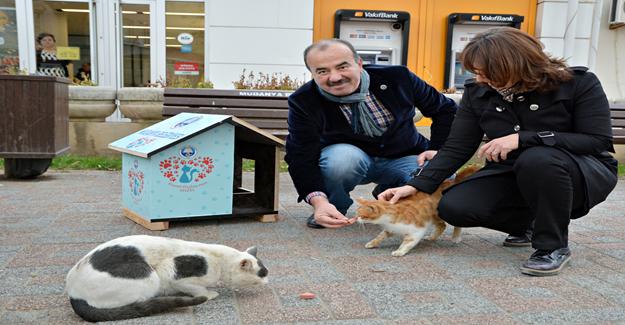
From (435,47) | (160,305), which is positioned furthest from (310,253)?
(435,47)

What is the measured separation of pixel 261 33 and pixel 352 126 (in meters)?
6.35

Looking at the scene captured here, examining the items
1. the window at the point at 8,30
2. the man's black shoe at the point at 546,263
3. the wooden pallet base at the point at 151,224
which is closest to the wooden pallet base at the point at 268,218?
the wooden pallet base at the point at 151,224

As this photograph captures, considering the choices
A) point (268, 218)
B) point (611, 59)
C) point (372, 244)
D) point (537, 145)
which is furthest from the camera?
point (611, 59)

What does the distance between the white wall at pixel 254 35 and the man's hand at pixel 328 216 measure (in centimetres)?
666

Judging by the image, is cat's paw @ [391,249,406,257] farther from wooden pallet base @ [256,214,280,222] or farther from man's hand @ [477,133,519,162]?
wooden pallet base @ [256,214,280,222]

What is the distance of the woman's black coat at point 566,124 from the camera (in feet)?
8.20

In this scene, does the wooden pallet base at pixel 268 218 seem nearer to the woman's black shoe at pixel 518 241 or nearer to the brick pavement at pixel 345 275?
the brick pavement at pixel 345 275

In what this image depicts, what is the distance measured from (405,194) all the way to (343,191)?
2.25 ft


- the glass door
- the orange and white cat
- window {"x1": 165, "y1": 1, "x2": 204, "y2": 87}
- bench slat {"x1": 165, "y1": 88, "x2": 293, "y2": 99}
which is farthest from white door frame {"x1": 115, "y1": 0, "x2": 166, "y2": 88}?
the orange and white cat

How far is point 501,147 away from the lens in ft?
8.42

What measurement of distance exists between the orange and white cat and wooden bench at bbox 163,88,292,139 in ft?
8.94

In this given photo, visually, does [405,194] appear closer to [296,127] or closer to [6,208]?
[296,127]

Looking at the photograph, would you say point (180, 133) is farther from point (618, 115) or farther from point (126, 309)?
point (618, 115)

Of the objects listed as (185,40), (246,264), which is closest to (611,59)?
(185,40)
